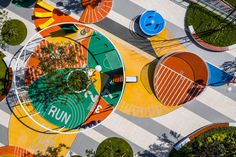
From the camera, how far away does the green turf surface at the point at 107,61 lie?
111 feet

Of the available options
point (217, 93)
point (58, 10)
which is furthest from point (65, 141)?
point (217, 93)

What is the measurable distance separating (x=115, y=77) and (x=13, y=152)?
34.2 feet

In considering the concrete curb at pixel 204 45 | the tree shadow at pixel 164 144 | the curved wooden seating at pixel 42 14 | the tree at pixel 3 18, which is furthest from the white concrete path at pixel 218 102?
the tree at pixel 3 18

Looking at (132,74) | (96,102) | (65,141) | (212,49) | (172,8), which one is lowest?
(65,141)

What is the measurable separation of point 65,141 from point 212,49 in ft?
45.9

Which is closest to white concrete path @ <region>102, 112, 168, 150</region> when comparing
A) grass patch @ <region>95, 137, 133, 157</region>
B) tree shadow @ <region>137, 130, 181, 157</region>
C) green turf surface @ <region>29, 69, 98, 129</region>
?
tree shadow @ <region>137, 130, 181, 157</region>

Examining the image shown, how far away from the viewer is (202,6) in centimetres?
3338

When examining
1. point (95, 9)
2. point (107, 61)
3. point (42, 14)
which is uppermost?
point (95, 9)

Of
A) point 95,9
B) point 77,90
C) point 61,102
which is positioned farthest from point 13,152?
point 95,9

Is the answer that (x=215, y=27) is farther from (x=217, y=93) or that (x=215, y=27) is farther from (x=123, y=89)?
(x=123, y=89)

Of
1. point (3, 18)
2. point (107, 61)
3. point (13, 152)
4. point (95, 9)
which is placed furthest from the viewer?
point (3, 18)

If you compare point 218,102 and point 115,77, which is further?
point 115,77

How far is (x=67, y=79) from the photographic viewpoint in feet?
110

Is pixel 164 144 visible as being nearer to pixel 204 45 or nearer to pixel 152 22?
pixel 204 45
